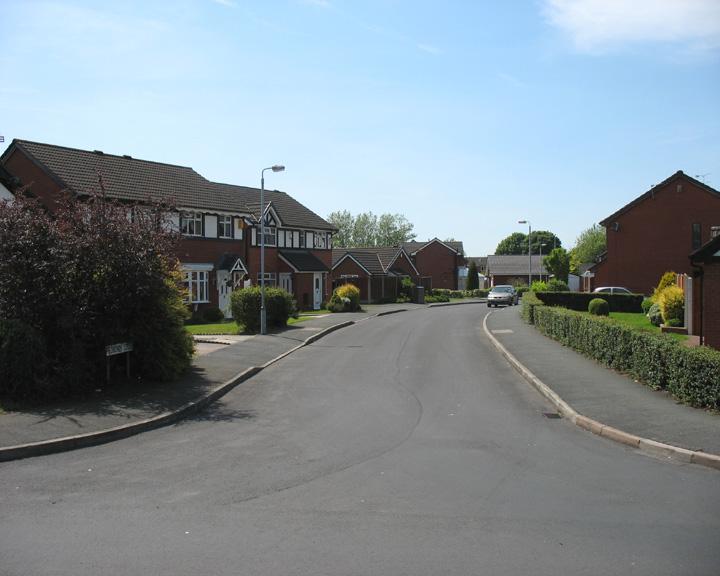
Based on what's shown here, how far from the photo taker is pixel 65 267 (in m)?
12.7

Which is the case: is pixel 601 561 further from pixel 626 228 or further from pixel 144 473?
pixel 626 228

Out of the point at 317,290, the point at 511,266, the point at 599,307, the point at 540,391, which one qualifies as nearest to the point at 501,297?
the point at 317,290

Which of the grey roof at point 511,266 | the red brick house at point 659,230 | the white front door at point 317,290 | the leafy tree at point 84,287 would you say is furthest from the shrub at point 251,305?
the grey roof at point 511,266

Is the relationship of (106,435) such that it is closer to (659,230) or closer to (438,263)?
(659,230)

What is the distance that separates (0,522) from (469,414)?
7870 millimetres

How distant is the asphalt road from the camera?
536cm

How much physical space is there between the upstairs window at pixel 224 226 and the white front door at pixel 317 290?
11.4 meters

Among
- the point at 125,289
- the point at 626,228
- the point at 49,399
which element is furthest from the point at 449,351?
the point at 626,228

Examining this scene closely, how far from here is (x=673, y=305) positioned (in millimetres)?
26422

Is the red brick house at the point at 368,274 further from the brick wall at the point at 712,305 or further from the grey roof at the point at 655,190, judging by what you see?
the brick wall at the point at 712,305

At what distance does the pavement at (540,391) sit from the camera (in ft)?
30.8

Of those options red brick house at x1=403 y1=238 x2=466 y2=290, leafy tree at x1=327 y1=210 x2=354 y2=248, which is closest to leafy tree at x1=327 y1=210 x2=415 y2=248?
leafy tree at x1=327 y1=210 x2=354 y2=248

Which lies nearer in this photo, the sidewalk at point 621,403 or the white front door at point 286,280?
the sidewalk at point 621,403

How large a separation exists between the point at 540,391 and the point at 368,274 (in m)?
46.8
